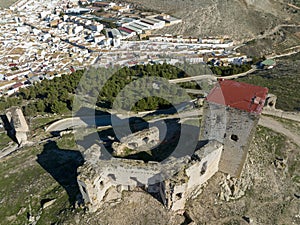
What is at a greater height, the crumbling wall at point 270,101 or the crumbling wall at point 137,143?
the crumbling wall at point 137,143

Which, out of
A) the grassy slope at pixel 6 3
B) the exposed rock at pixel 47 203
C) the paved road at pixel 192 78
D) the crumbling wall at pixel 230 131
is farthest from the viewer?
the grassy slope at pixel 6 3

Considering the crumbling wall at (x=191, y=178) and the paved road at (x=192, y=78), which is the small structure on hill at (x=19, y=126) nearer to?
the crumbling wall at (x=191, y=178)

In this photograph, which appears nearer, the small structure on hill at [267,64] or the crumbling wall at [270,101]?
the crumbling wall at [270,101]

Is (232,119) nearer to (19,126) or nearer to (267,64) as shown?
(19,126)

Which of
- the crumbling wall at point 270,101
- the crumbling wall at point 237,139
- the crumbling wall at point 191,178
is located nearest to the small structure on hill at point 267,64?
the crumbling wall at point 270,101

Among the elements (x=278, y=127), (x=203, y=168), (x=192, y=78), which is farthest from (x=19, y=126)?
(x=192, y=78)

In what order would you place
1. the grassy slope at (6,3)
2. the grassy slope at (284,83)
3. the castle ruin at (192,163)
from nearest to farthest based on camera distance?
the castle ruin at (192,163), the grassy slope at (284,83), the grassy slope at (6,3)

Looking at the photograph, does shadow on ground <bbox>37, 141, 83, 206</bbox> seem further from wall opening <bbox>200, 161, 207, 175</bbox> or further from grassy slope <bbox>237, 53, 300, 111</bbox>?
grassy slope <bbox>237, 53, 300, 111</bbox>
